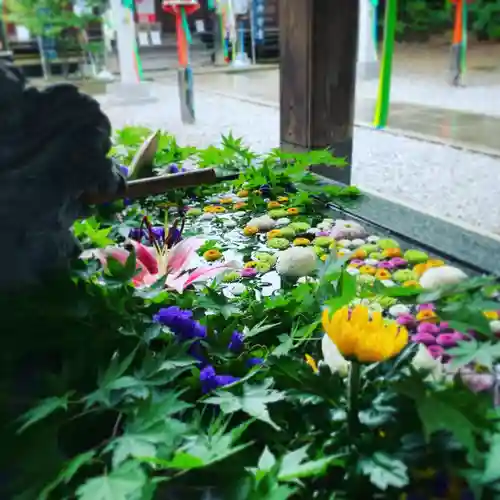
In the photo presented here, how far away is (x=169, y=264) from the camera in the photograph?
3.30 feet

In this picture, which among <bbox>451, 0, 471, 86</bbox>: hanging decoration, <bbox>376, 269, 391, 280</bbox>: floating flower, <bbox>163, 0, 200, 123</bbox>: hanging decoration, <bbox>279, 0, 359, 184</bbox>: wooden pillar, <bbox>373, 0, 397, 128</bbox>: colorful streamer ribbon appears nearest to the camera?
<bbox>376, 269, 391, 280</bbox>: floating flower

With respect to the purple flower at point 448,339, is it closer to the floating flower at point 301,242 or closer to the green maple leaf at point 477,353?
the green maple leaf at point 477,353

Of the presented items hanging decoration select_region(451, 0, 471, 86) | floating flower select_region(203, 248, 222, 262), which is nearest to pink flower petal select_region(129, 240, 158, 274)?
floating flower select_region(203, 248, 222, 262)

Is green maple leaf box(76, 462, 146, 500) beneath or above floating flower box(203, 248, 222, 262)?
above

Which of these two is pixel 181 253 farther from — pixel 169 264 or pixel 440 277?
pixel 440 277

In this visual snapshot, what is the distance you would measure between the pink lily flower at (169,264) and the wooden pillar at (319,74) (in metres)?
0.81

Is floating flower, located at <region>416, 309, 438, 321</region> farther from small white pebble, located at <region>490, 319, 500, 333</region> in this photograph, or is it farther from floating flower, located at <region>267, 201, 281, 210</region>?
floating flower, located at <region>267, 201, 281, 210</region>

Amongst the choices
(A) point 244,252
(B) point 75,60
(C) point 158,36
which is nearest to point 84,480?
(A) point 244,252

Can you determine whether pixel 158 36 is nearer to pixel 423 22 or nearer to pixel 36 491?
pixel 423 22

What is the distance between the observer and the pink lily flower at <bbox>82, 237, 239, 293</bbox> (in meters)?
0.93

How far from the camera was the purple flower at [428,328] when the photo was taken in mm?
805

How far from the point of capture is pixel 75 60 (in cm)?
625

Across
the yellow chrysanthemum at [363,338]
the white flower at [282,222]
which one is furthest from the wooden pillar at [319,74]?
the yellow chrysanthemum at [363,338]

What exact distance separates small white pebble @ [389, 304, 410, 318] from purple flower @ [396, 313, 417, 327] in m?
0.01
